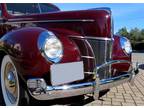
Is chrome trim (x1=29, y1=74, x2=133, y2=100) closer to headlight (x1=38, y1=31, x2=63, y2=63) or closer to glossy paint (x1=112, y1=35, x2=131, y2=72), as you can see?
headlight (x1=38, y1=31, x2=63, y2=63)

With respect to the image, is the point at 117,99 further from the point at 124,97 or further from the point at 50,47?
the point at 50,47

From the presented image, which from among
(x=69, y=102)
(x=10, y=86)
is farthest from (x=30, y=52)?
(x=69, y=102)

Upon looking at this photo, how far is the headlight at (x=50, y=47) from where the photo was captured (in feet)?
10.4

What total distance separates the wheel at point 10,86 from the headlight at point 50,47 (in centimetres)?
46

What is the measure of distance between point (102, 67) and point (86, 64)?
0.83 feet

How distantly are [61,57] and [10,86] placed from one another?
2.81 feet

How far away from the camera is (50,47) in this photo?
322cm

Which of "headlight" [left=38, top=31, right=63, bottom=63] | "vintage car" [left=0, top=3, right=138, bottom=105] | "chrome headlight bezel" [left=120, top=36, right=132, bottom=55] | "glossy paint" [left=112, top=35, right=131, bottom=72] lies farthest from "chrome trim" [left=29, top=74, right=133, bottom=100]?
"chrome headlight bezel" [left=120, top=36, right=132, bottom=55]

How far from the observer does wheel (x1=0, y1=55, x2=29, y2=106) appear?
3.28 meters

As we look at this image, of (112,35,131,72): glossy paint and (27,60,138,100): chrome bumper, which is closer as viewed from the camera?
(27,60,138,100): chrome bumper

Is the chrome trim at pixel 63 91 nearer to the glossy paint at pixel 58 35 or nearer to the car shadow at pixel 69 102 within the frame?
the glossy paint at pixel 58 35

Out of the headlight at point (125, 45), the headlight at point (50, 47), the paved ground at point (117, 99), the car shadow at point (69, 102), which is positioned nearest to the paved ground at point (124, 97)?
the paved ground at point (117, 99)

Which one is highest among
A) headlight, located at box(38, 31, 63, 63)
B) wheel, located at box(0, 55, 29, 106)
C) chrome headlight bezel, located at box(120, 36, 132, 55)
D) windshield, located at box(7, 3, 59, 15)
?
windshield, located at box(7, 3, 59, 15)

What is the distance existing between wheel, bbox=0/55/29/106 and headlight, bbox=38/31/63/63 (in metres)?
0.46
